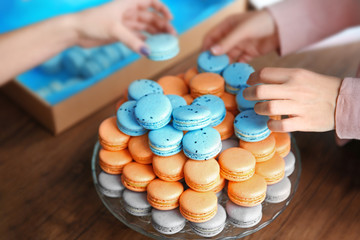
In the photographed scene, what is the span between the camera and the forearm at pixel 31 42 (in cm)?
89

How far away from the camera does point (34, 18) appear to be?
1484 millimetres

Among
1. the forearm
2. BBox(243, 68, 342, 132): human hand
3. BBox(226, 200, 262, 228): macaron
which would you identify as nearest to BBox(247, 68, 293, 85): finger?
BBox(243, 68, 342, 132): human hand

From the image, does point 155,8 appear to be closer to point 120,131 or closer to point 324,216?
point 120,131

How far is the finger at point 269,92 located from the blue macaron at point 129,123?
197mm

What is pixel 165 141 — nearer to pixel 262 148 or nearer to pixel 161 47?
pixel 262 148

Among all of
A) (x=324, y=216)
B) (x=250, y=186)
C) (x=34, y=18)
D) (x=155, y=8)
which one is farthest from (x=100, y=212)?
(x=34, y=18)

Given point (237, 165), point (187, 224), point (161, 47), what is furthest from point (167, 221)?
point (161, 47)

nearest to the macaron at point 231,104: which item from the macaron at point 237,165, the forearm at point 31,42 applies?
the macaron at point 237,165

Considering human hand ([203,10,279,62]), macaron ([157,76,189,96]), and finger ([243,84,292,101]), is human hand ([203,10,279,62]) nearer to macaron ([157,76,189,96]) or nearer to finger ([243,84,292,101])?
macaron ([157,76,189,96])

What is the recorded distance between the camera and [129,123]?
0.67 m

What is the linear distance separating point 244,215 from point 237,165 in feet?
0.26

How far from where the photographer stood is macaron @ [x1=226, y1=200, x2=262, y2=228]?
2.02 ft

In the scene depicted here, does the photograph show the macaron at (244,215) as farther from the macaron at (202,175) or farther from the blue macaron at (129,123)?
the blue macaron at (129,123)

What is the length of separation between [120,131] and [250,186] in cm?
25
